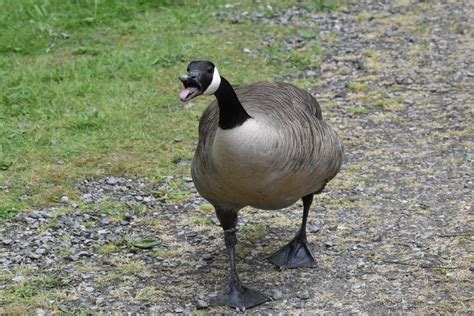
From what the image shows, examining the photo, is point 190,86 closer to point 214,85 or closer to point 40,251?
point 214,85

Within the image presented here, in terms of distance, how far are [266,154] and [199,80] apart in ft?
1.78

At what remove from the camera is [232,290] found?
5008 millimetres

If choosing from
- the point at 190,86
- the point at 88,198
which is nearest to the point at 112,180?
the point at 88,198

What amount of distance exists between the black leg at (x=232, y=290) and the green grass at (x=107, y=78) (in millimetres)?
1611

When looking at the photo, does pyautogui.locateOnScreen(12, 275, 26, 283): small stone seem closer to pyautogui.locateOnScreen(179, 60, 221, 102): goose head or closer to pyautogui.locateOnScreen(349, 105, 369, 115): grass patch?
pyautogui.locateOnScreen(179, 60, 221, 102): goose head

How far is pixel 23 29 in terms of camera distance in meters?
10.3

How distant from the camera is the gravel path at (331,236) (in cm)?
505

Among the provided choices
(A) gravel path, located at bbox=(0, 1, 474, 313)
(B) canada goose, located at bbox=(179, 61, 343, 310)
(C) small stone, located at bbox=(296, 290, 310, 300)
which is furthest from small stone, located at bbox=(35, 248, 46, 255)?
(C) small stone, located at bbox=(296, 290, 310, 300)

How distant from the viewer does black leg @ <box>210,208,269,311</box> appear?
4.95 metres

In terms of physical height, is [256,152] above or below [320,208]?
above

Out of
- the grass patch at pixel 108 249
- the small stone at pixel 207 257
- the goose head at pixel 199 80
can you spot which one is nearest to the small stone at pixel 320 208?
the small stone at pixel 207 257

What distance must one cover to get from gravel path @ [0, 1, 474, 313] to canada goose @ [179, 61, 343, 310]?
12.1 inches

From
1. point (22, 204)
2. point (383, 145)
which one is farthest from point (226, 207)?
point (383, 145)

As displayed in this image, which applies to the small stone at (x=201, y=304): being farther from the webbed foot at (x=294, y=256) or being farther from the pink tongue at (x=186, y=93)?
the pink tongue at (x=186, y=93)
